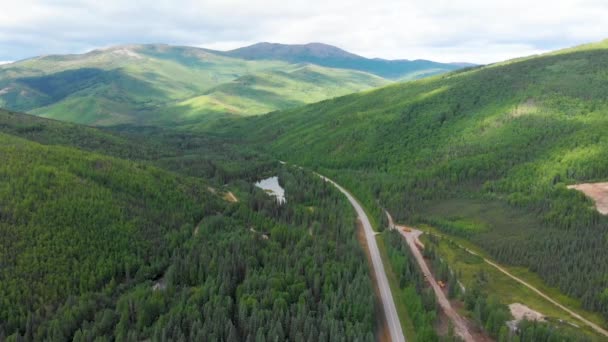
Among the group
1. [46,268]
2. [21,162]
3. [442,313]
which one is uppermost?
[21,162]

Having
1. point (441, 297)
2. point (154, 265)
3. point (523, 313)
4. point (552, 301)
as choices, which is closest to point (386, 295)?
point (441, 297)

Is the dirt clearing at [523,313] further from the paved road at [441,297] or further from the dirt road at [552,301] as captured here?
the paved road at [441,297]

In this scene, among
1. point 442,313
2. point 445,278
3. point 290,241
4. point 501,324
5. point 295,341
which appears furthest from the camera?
point 290,241

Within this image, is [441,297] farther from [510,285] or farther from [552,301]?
[552,301]

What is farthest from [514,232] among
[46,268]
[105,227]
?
[46,268]

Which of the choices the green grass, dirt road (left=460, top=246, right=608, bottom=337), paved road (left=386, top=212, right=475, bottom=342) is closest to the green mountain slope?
paved road (left=386, top=212, right=475, bottom=342)

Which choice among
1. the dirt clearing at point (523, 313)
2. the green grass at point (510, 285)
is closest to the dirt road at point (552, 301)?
the green grass at point (510, 285)

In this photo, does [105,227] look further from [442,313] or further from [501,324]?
[501,324]

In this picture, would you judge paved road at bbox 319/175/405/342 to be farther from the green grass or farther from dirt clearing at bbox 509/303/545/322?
dirt clearing at bbox 509/303/545/322
